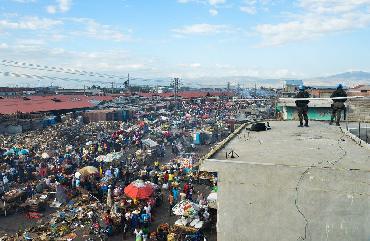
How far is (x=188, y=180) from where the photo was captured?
23.3 metres

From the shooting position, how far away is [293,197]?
668 cm

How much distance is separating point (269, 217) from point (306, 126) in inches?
280

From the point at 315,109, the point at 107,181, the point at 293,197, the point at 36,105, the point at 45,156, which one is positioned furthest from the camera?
the point at 36,105

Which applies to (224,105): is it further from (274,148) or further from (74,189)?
(274,148)

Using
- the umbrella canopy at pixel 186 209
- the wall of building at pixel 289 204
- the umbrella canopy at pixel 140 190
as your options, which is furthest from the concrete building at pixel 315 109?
the wall of building at pixel 289 204

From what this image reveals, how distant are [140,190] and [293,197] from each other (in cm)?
1221

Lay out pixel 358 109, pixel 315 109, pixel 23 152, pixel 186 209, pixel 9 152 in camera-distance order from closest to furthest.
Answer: pixel 186 209, pixel 358 109, pixel 315 109, pixel 9 152, pixel 23 152

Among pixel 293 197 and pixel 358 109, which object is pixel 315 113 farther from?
pixel 293 197

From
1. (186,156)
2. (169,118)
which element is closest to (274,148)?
(186,156)

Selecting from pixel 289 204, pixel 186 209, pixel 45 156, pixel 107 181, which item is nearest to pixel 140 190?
pixel 186 209

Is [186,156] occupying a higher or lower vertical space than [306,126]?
lower

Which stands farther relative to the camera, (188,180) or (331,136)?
(188,180)

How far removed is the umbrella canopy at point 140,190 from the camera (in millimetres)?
17703

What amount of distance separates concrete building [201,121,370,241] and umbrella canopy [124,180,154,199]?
35.1 ft
